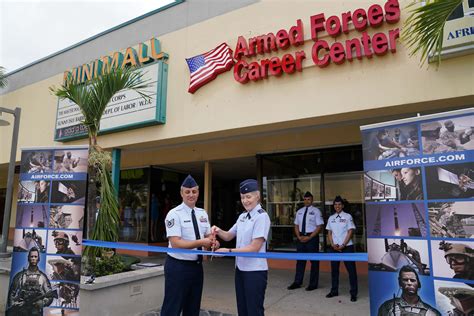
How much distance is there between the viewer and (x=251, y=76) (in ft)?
22.8

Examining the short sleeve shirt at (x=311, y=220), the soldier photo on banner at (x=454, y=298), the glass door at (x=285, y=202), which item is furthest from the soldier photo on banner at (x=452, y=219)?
the glass door at (x=285, y=202)

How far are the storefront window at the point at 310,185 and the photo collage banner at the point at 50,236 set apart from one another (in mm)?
5856

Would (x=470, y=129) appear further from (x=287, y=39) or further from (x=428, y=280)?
(x=287, y=39)

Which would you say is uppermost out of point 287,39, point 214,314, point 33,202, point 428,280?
point 287,39

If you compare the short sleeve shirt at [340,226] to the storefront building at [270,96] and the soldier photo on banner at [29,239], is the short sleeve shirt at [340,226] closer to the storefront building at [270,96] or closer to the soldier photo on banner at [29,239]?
the storefront building at [270,96]

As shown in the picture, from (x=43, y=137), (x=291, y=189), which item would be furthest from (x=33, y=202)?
(x=43, y=137)

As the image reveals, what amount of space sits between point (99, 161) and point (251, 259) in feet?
11.3

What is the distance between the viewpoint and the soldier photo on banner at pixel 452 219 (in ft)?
8.98

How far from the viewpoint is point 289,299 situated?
6.35 meters

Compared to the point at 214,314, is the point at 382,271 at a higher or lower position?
higher

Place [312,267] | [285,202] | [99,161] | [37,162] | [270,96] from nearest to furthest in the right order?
[37,162] < [99,161] < [270,96] < [312,267] < [285,202]

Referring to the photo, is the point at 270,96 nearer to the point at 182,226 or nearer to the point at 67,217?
the point at 182,226

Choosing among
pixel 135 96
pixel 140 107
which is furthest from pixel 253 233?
pixel 135 96

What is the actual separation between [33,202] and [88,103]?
2.16m
